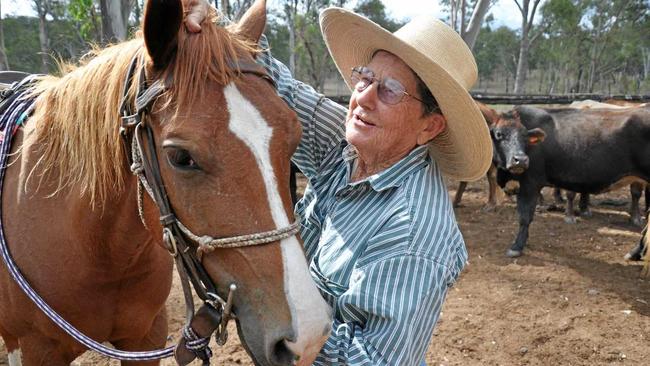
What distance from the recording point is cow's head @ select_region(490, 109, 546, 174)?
582 cm

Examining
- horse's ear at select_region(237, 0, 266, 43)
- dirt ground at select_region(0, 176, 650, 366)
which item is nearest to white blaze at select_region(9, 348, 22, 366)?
dirt ground at select_region(0, 176, 650, 366)

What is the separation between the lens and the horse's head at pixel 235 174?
1.21m

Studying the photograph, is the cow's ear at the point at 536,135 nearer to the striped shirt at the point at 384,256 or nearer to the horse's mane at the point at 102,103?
the striped shirt at the point at 384,256

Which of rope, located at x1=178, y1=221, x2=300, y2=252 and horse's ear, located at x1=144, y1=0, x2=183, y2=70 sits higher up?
horse's ear, located at x1=144, y1=0, x2=183, y2=70

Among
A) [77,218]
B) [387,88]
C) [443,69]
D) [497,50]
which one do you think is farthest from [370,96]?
[497,50]

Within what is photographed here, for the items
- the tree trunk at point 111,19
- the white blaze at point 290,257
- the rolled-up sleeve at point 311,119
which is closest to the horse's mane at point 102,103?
the white blaze at point 290,257

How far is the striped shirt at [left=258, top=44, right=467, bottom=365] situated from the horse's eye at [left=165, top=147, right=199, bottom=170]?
0.63 m

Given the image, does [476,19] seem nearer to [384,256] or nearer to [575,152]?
[575,152]

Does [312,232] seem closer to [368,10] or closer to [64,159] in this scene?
[64,159]

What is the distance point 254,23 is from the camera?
5.57 feet

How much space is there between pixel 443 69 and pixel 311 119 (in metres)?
0.67

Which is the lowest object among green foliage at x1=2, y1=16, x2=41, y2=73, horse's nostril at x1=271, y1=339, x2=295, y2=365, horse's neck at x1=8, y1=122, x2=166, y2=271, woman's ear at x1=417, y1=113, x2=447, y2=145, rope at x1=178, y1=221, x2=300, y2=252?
horse's nostril at x1=271, y1=339, x2=295, y2=365

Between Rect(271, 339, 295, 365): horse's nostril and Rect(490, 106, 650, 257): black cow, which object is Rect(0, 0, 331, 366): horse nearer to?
Rect(271, 339, 295, 365): horse's nostril

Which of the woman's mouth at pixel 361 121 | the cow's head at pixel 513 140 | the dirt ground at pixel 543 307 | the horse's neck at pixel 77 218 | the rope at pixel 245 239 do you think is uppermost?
the woman's mouth at pixel 361 121
